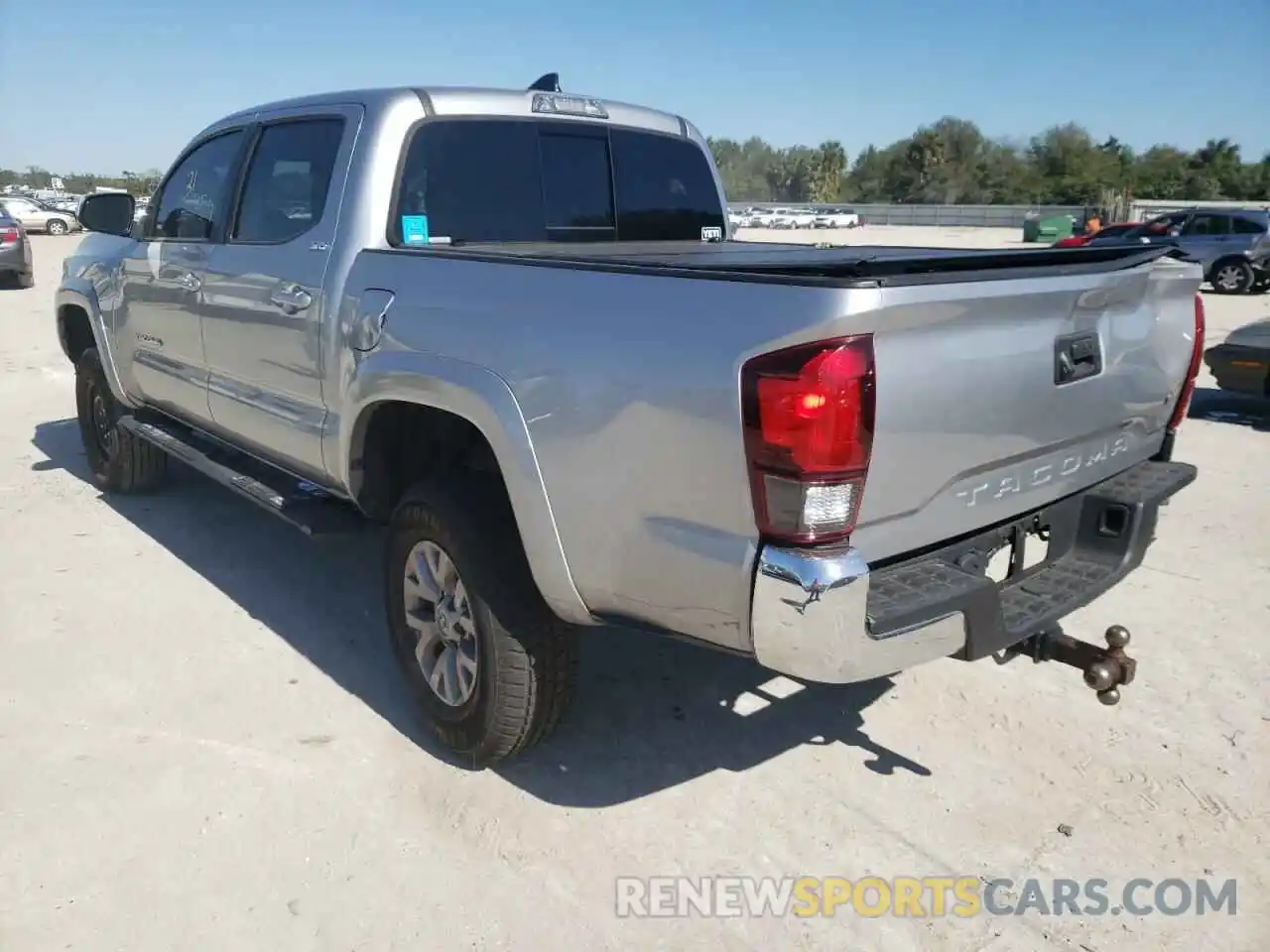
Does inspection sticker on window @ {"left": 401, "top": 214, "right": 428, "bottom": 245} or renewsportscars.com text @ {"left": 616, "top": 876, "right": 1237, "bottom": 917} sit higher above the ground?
inspection sticker on window @ {"left": 401, "top": 214, "right": 428, "bottom": 245}

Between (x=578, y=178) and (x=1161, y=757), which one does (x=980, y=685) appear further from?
(x=578, y=178)

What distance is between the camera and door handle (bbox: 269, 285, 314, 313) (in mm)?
3547

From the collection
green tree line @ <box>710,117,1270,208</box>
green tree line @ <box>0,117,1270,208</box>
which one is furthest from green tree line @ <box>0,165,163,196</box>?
green tree line @ <box>710,117,1270,208</box>

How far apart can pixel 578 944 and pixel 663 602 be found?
34.6 inches

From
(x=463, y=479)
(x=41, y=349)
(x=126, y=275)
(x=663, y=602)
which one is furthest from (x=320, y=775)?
(x=41, y=349)

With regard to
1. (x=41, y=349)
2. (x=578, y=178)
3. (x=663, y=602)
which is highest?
(x=578, y=178)

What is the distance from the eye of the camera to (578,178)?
4160mm

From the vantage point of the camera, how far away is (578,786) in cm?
316

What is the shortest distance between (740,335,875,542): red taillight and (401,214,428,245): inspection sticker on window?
1.77m

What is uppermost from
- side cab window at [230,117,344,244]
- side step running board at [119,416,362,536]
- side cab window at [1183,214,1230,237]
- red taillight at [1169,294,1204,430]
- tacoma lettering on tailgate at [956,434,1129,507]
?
side cab window at [230,117,344,244]

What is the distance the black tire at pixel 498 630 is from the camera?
9.67ft

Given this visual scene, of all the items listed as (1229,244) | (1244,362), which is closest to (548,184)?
(1244,362)

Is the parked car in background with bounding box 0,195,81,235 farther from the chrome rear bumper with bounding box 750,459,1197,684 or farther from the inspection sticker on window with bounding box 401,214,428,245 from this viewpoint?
the chrome rear bumper with bounding box 750,459,1197,684

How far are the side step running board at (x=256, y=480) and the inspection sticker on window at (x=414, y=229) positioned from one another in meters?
1.06
